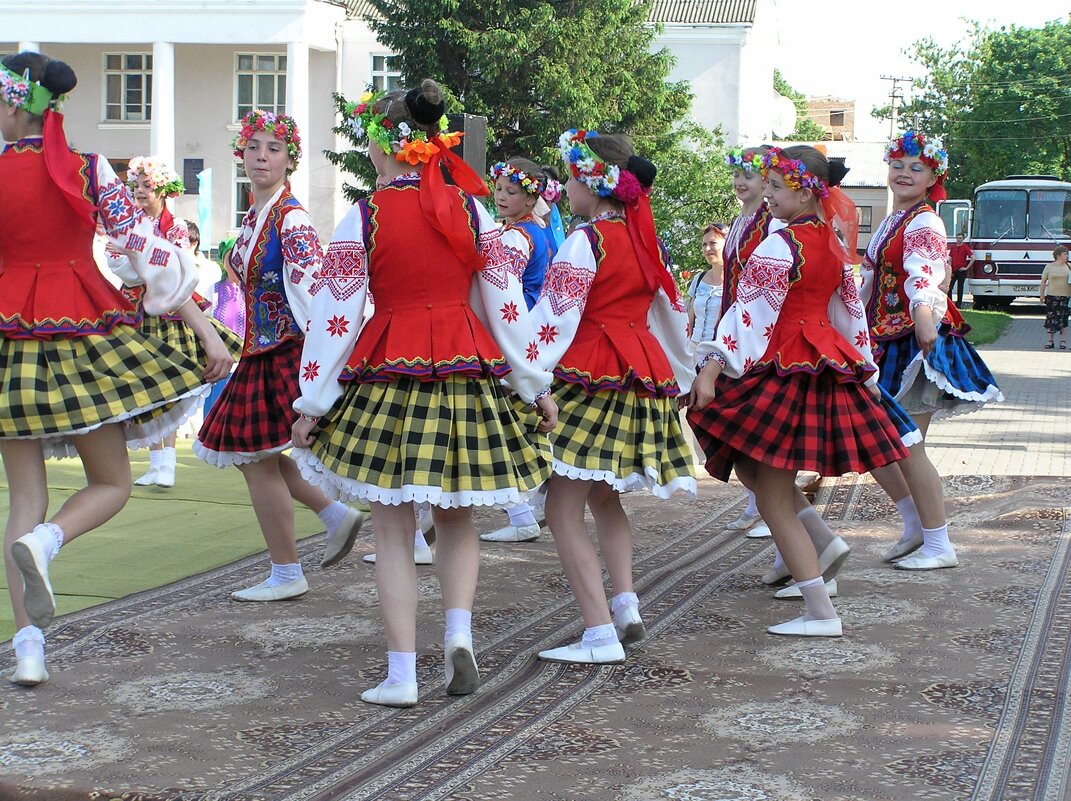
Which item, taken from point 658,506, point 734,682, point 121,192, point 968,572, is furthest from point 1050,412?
point 121,192

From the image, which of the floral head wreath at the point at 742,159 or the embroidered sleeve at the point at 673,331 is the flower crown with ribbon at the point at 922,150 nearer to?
the floral head wreath at the point at 742,159

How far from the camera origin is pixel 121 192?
4.27 meters

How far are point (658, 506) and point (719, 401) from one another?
2.87 meters

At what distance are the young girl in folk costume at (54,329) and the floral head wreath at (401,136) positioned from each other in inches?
28.9

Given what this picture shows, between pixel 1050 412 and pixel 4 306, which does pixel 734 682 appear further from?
pixel 1050 412

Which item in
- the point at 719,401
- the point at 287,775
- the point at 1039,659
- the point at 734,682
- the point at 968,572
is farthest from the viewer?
the point at 968,572

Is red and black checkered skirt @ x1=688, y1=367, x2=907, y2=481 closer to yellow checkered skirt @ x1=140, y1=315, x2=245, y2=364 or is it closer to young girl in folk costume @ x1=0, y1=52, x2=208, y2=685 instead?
young girl in folk costume @ x1=0, y1=52, x2=208, y2=685

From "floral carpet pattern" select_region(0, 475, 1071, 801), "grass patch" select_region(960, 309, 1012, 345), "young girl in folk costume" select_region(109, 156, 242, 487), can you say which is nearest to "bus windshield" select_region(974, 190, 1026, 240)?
"grass patch" select_region(960, 309, 1012, 345)

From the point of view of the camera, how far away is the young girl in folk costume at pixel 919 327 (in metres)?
6.09

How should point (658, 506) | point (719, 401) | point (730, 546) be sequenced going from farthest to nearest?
point (658, 506)
point (730, 546)
point (719, 401)

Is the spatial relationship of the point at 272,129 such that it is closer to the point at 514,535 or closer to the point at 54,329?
the point at 54,329

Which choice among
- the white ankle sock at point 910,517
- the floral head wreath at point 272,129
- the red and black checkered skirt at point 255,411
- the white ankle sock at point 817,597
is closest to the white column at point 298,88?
the white ankle sock at point 910,517

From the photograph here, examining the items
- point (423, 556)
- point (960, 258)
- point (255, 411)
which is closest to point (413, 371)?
point (255, 411)

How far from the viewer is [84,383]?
419 centimetres
